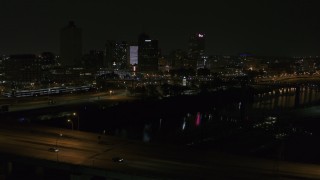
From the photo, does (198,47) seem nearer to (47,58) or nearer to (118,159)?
(47,58)

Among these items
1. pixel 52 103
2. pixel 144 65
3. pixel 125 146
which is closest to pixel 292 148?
pixel 125 146

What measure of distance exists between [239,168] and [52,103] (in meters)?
16.6

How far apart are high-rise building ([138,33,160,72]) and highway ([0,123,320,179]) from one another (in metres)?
61.4

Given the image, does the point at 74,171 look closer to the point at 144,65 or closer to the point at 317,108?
the point at 317,108

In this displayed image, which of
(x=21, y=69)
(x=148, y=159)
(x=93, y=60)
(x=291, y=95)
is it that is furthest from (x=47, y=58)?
(x=148, y=159)

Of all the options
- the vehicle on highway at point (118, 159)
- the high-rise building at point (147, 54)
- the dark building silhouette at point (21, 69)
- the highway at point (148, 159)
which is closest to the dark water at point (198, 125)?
the highway at point (148, 159)

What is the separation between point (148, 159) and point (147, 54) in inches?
2579

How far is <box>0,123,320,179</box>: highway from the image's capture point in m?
8.08

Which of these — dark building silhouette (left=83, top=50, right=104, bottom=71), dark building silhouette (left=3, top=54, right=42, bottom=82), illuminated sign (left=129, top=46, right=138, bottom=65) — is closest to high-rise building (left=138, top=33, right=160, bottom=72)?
illuminated sign (left=129, top=46, right=138, bottom=65)

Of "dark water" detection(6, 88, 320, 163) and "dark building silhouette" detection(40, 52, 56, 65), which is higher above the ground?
"dark building silhouette" detection(40, 52, 56, 65)

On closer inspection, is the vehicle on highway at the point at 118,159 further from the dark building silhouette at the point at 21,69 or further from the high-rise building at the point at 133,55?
the high-rise building at the point at 133,55

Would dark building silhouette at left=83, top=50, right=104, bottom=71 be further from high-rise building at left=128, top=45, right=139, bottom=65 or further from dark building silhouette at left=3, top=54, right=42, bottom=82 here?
dark building silhouette at left=3, top=54, right=42, bottom=82

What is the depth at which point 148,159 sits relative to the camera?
895 centimetres

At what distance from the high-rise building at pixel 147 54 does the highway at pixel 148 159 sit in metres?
61.4
